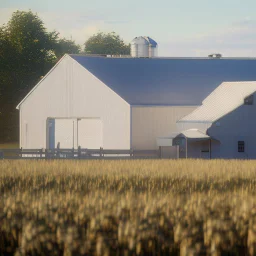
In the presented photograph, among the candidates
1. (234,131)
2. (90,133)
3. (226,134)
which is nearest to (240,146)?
(234,131)

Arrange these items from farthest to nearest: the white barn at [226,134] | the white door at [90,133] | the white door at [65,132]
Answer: the white door at [65,132], the white door at [90,133], the white barn at [226,134]

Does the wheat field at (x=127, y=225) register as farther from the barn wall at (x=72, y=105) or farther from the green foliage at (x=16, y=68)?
the green foliage at (x=16, y=68)

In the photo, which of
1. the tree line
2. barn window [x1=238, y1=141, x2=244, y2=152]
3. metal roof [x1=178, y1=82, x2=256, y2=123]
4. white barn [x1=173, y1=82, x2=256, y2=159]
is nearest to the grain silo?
metal roof [x1=178, y1=82, x2=256, y2=123]

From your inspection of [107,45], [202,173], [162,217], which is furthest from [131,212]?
[107,45]

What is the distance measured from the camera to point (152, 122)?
5038 cm

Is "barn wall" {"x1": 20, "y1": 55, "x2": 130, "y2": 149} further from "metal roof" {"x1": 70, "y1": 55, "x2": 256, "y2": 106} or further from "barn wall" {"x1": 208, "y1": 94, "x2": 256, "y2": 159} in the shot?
"barn wall" {"x1": 208, "y1": 94, "x2": 256, "y2": 159}

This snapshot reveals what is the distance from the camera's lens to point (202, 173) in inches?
984

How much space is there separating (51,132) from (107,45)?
2811 inches

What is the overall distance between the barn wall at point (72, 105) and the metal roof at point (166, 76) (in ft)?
2.36

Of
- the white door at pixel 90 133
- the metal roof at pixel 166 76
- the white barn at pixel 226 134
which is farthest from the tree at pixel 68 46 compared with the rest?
the white barn at pixel 226 134

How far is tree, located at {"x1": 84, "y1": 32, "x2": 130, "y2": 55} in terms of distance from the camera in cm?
11944

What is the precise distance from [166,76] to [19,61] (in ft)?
108

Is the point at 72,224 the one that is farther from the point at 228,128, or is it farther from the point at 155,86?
the point at 155,86

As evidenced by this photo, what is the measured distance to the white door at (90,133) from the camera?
51.0 meters
